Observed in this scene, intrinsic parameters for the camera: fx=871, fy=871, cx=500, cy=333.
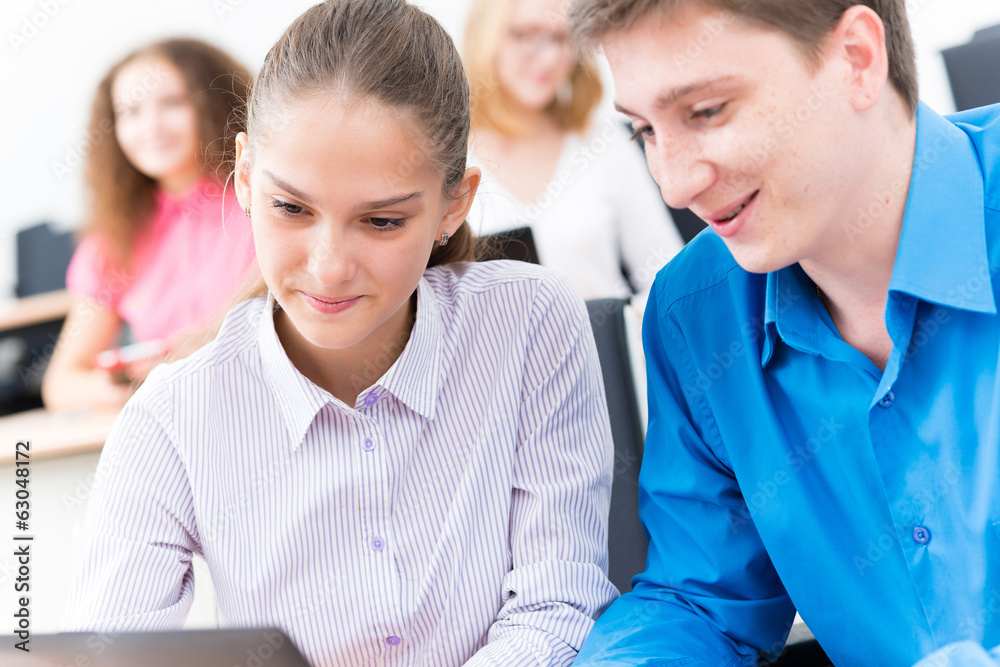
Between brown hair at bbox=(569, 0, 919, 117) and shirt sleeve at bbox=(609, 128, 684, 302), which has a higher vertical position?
brown hair at bbox=(569, 0, 919, 117)

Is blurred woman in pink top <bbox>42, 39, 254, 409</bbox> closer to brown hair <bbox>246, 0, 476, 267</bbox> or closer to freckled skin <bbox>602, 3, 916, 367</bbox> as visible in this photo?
brown hair <bbox>246, 0, 476, 267</bbox>

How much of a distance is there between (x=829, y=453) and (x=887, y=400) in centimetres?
8

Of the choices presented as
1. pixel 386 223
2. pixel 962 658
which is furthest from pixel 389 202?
pixel 962 658

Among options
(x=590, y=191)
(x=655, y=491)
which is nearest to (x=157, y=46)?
(x=590, y=191)

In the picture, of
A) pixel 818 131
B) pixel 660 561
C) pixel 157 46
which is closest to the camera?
pixel 818 131

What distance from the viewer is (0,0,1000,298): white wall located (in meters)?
2.70

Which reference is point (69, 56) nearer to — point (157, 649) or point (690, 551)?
point (690, 551)

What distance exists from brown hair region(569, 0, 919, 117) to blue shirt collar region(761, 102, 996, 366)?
48 mm

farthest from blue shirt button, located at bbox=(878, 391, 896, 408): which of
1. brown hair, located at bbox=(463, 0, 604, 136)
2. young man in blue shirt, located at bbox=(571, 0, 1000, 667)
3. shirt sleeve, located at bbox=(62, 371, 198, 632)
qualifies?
brown hair, located at bbox=(463, 0, 604, 136)

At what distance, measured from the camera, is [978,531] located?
0.79 metres

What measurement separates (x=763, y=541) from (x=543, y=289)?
0.39m

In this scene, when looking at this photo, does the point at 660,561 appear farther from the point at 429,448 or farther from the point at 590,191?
the point at 590,191

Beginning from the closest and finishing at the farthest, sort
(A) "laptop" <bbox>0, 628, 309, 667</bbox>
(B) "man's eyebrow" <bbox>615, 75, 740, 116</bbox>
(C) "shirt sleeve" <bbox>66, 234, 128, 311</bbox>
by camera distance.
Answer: (A) "laptop" <bbox>0, 628, 309, 667</bbox>, (B) "man's eyebrow" <bbox>615, 75, 740, 116</bbox>, (C) "shirt sleeve" <bbox>66, 234, 128, 311</bbox>

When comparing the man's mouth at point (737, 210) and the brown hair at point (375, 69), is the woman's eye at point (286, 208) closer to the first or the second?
the brown hair at point (375, 69)
